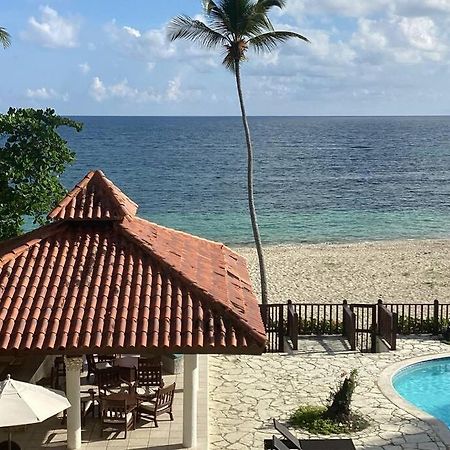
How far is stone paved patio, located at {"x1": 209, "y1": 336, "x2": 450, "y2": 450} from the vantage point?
1236cm

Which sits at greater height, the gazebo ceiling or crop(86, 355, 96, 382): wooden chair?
the gazebo ceiling

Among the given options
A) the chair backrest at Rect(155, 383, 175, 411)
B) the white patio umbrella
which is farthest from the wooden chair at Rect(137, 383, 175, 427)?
the white patio umbrella

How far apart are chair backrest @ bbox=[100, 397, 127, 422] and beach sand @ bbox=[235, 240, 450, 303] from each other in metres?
15.4

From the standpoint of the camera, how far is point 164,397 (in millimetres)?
12523

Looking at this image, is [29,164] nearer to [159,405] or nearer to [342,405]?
[159,405]

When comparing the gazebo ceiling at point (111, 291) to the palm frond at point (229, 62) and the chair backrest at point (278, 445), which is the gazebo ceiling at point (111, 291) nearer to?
the chair backrest at point (278, 445)

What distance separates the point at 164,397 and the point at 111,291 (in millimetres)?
2889

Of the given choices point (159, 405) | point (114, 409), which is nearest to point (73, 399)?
point (114, 409)

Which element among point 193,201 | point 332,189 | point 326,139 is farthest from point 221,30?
point 326,139

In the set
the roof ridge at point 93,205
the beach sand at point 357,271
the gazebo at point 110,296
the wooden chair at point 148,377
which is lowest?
the beach sand at point 357,271

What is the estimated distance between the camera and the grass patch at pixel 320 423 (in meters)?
12.7

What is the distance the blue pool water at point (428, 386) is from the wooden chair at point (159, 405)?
601cm

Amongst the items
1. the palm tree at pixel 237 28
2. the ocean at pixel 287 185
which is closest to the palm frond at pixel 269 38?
the palm tree at pixel 237 28

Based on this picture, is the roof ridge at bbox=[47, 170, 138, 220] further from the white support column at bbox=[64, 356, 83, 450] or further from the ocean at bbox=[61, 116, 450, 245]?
the ocean at bbox=[61, 116, 450, 245]
